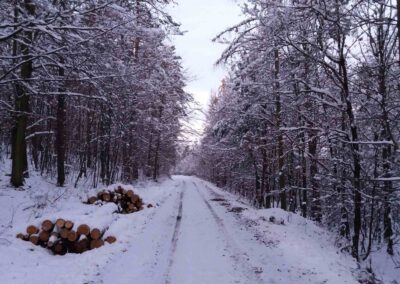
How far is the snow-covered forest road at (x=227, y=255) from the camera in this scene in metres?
7.46

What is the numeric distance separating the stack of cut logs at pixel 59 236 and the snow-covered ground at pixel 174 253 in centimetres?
27

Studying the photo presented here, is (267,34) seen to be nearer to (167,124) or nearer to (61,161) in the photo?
(61,161)

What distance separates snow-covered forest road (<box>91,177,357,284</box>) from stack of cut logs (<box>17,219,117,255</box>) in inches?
42.7

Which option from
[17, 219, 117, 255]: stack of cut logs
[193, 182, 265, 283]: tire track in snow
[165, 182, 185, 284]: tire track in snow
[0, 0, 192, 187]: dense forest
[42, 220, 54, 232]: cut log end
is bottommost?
[193, 182, 265, 283]: tire track in snow

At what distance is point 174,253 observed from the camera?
362 inches

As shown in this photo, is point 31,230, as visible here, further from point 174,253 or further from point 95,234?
point 174,253

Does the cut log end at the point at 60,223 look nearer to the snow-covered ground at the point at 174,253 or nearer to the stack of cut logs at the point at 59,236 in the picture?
the stack of cut logs at the point at 59,236

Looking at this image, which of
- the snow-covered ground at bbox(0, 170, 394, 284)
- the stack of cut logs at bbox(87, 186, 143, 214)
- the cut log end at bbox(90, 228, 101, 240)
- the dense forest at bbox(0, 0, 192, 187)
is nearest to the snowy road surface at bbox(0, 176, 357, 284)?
the snow-covered ground at bbox(0, 170, 394, 284)

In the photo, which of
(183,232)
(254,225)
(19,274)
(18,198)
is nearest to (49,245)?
(19,274)

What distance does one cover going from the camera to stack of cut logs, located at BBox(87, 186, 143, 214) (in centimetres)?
1566

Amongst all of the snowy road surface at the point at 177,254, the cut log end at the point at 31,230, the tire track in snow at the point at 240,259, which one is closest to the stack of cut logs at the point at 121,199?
the snowy road surface at the point at 177,254

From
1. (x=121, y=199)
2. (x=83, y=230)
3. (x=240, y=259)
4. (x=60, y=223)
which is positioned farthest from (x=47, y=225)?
(x=121, y=199)

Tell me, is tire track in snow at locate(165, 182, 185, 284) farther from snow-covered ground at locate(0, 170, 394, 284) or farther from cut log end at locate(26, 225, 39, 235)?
cut log end at locate(26, 225, 39, 235)

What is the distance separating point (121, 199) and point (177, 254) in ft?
25.7
